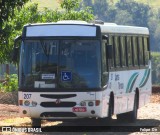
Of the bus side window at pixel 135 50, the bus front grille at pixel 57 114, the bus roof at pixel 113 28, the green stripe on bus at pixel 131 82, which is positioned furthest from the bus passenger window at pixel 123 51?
the bus front grille at pixel 57 114

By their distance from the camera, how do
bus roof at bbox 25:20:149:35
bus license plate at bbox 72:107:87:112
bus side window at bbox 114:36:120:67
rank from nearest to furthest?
bus license plate at bbox 72:107:87:112 → bus roof at bbox 25:20:149:35 → bus side window at bbox 114:36:120:67

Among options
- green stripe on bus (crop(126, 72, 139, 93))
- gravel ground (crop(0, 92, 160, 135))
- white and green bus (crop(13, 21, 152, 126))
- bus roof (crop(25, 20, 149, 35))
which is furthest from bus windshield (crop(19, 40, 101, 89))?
green stripe on bus (crop(126, 72, 139, 93))

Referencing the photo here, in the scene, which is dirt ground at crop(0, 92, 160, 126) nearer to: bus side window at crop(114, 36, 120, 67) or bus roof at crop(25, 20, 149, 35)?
bus side window at crop(114, 36, 120, 67)

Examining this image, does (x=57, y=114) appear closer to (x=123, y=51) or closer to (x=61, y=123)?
(x=61, y=123)

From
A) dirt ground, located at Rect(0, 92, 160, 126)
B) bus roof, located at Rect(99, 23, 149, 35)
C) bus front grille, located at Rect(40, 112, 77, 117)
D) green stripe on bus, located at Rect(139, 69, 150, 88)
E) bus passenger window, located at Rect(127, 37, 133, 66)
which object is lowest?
dirt ground, located at Rect(0, 92, 160, 126)

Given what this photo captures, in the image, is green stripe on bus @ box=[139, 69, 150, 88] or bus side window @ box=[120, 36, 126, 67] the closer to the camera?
bus side window @ box=[120, 36, 126, 67]

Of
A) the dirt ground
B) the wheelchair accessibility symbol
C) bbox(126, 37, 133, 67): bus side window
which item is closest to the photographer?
the wheelchair accessibility symbol

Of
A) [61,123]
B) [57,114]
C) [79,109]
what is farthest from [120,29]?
[57,114]

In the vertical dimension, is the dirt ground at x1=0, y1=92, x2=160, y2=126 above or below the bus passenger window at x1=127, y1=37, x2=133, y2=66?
below

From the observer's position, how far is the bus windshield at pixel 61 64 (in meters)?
18.2

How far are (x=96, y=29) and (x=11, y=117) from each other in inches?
227

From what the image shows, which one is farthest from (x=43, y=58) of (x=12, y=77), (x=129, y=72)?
(x=12, y=77)

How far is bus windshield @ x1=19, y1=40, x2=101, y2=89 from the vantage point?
59.8ft

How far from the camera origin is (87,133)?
1819 cm
